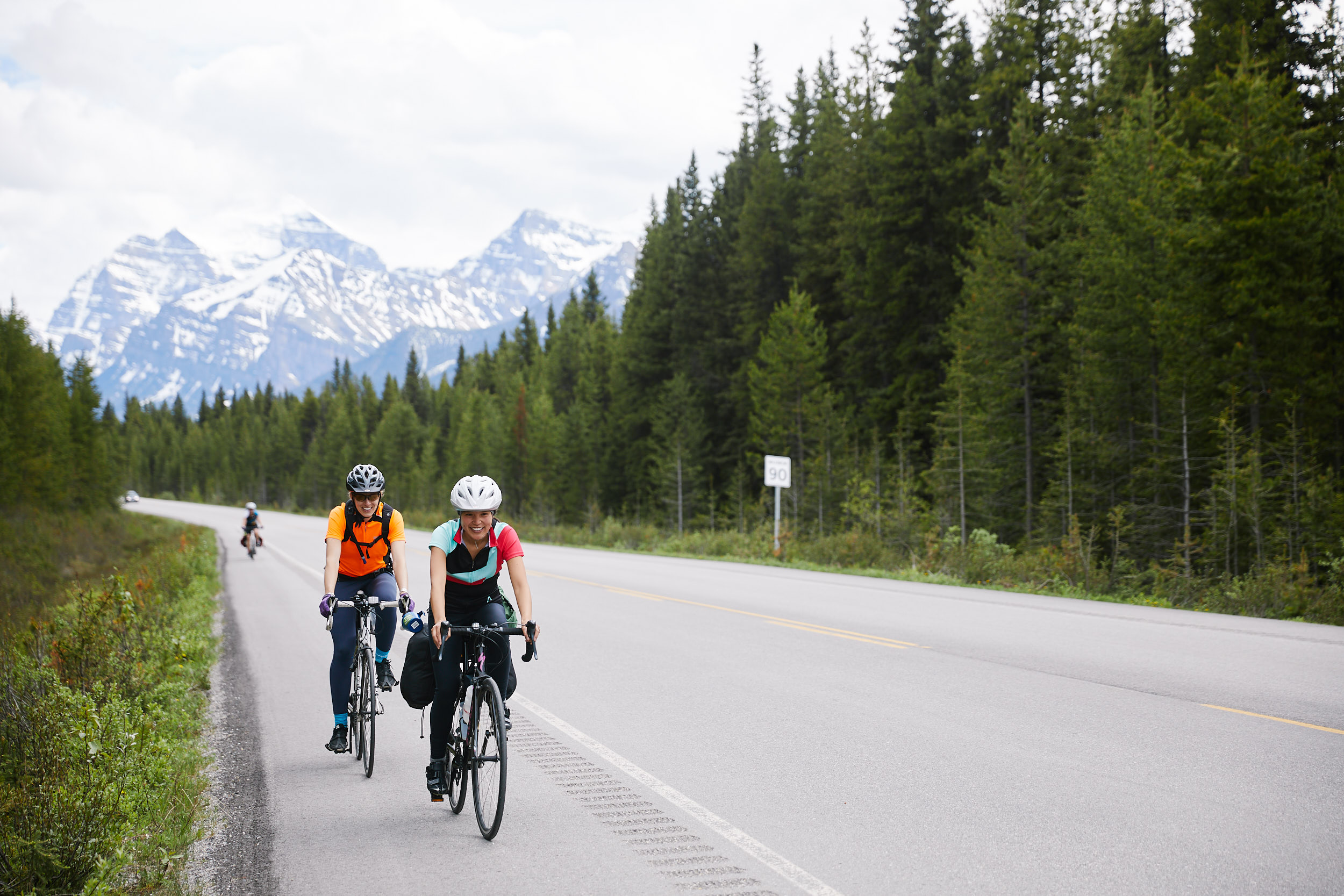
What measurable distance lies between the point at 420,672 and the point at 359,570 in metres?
1.72

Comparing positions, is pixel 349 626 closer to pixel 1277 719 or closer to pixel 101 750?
pixel 101 750

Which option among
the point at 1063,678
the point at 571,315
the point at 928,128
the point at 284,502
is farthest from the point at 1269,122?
the point at 284,502

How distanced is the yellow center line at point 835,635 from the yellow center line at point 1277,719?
355 cm

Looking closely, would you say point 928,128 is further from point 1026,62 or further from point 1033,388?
point 1033,388

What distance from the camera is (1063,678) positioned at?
8.69 m

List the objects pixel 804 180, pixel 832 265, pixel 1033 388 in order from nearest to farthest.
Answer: pixel 1033 388 → pixel 832 265 → pixel 804 180

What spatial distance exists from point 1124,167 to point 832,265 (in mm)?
17679

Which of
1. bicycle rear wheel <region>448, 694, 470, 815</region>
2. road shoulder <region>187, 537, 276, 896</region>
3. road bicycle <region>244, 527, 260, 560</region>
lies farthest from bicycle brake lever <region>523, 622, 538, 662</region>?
road bicycle <region>244, 527, 260, 560</region>

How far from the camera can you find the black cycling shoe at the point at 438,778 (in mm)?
5551

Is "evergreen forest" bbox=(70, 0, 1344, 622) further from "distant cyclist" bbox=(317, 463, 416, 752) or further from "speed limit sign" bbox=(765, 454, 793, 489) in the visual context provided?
"distant cyclist" bbox=(317, 463, 416, 752)

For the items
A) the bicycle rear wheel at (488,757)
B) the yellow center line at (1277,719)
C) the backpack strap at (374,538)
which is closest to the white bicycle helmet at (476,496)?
the bicycle rear wheel at (488,757)

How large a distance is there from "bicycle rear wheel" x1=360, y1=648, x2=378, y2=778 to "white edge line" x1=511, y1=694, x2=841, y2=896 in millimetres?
1501

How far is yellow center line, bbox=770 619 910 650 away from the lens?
10750mm

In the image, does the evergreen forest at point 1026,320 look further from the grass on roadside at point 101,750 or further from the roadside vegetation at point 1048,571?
the grass on roadside at point 101,750
